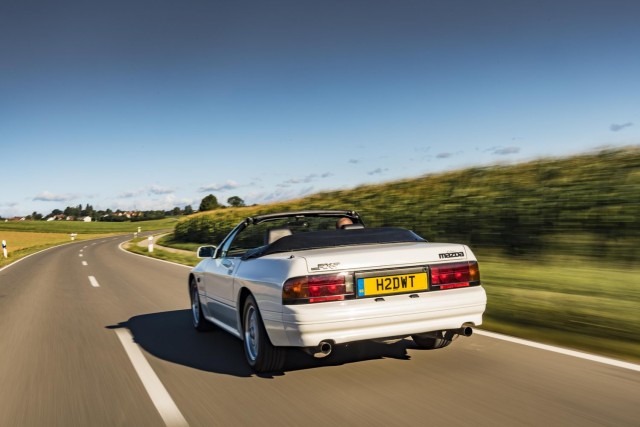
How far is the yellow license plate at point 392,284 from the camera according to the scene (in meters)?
4.18

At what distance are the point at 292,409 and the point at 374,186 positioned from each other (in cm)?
1429

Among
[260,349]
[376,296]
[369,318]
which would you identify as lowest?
[260,349]

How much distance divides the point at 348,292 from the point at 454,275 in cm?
93

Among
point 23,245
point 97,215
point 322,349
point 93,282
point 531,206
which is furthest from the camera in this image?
point 97,215

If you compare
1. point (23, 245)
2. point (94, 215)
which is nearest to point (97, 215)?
point (94, 215)

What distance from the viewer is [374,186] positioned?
17.7 metres

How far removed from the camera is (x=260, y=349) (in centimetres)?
452

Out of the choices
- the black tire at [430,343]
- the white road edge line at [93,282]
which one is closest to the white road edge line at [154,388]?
the black tire at [430,343]

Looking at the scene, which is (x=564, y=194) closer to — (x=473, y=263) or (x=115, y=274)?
(x=473, y=263)

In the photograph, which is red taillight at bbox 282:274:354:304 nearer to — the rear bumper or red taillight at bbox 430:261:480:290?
the rear bumper

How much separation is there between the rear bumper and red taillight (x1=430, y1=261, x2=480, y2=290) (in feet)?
0.21

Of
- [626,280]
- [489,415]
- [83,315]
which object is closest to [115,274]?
[83,315]

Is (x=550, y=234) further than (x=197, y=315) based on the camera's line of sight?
Yes

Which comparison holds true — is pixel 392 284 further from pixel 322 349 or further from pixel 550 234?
Result: pixel 550 234
